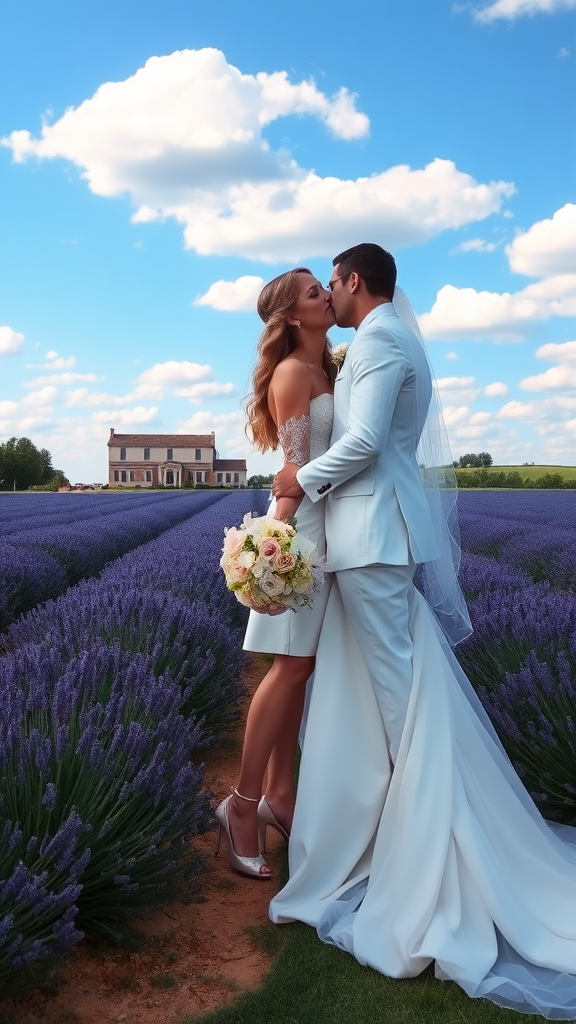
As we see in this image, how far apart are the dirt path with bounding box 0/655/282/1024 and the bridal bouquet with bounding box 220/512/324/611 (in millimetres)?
868

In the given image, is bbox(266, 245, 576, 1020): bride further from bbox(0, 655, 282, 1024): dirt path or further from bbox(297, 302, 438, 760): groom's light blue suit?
bbox(0, 655, 282, 1024): dirt path

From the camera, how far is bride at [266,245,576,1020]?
213 cm

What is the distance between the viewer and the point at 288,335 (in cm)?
260

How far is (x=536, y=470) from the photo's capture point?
56.5m

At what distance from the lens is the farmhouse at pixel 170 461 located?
9031 cm

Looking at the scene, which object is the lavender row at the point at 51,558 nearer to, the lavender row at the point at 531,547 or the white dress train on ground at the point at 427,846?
the white dress train on ground at the point at 427,846

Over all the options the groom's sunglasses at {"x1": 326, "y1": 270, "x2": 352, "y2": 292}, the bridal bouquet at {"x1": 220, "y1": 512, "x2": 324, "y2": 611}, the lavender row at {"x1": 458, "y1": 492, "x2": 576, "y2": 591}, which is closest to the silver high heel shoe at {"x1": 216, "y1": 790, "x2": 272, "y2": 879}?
the bridal bouquet at {"x1": 220, "y1": 512, "x2": 324, "y2": 611}

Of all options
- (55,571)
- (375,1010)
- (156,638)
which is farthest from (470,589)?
(55,571)

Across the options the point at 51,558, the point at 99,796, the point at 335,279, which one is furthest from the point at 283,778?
the point at 51,558

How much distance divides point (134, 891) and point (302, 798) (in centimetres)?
55

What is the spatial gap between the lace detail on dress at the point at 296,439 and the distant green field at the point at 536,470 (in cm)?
4858

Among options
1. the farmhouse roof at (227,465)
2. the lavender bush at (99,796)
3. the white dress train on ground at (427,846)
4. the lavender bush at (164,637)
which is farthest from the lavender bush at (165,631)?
the farmhouse roof at (227,465)

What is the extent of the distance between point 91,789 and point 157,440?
93964 mm

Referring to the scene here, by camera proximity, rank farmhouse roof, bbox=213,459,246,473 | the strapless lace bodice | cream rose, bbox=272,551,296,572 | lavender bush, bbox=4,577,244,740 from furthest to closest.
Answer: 1. farmhouse roof, bbox=213,459,246,473
2. lavender bush, bbox=4,577,244,740
3. the strapless lace bodice
4. cream rose, bbox=272,551,296,572
